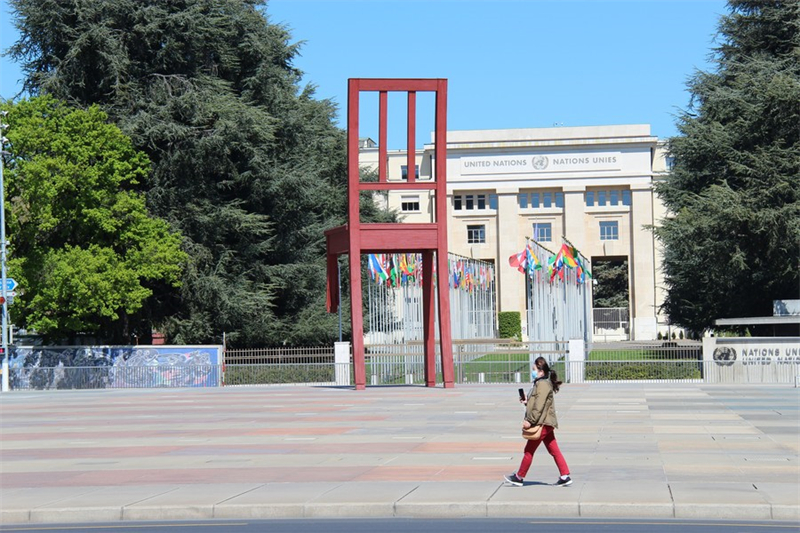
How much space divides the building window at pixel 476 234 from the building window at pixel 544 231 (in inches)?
195

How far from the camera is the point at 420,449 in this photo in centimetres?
1833

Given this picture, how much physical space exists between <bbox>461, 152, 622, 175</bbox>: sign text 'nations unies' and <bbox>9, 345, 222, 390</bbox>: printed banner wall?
2382 inches

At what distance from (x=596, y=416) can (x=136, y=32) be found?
33.1m

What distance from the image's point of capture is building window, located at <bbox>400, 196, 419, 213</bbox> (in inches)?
4122

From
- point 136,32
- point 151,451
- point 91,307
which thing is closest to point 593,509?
point 151,451

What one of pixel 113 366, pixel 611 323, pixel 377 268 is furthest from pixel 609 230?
pixel 113 366

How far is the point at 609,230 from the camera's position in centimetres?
10056

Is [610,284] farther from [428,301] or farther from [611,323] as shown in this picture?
[428,301]

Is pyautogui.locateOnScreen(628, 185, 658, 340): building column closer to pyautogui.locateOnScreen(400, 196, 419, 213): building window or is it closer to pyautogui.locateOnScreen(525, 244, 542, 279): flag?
pyautogui.locateOnScreen(400, 196, 419, 213): building window

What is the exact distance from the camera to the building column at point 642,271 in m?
96.9

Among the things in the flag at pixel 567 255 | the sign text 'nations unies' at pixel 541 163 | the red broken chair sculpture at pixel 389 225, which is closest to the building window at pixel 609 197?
the sign text 'nations unies' at pixel 541 163

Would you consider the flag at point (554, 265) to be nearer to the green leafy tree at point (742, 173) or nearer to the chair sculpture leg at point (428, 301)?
the green leafy tree at point (742, 173)

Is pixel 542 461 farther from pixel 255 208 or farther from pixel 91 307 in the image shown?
pixel 255 208

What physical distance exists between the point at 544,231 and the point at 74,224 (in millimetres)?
63690
